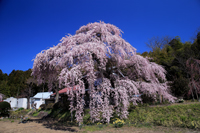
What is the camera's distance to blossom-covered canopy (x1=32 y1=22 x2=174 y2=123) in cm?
638

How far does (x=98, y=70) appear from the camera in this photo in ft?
27.7

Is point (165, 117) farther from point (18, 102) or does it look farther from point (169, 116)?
point (18, 102)

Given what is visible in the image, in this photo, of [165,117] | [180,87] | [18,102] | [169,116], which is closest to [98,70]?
[165,117]

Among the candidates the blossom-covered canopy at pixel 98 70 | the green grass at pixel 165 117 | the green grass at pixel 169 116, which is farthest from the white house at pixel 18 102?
the green grass at pixel 169 116

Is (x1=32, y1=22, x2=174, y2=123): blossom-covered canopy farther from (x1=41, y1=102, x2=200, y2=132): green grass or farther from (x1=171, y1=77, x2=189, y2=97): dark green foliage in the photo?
(x1=171, y1=77, x2=189, y2=97): dark green foliage

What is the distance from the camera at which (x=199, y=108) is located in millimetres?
6930

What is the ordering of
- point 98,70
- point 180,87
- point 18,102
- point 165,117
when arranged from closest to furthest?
point 165,117
point 98,70
point 180,87
point 18,102

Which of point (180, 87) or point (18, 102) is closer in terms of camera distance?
point (180, 87)

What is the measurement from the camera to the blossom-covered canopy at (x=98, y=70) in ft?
20.9

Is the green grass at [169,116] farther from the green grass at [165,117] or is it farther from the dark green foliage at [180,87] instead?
the dark green foliage at [180,87]

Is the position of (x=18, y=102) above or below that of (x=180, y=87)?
below

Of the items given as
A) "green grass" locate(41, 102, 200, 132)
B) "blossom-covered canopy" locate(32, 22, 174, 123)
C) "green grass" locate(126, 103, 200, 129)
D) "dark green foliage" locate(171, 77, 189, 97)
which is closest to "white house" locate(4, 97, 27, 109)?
"blossom-covered canopy" locate(32, 22, 174, 123)

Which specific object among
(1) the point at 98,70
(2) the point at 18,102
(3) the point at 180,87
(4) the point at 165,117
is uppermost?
(1) the point at 98,70

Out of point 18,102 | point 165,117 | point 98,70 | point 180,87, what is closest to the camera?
point 165,117
